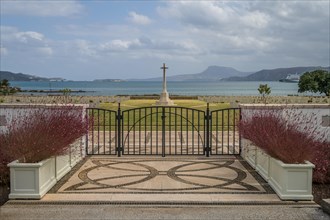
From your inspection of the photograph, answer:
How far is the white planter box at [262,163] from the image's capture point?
8531 millimetres

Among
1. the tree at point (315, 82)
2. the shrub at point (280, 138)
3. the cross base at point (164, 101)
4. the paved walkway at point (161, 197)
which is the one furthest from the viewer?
the tree at point (315, 82)

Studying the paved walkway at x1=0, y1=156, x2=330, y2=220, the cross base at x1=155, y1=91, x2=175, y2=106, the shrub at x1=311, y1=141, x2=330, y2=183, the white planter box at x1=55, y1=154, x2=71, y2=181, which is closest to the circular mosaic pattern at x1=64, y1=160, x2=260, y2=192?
the paved walkway at x1=0, y1=156, x2=330, y2=220

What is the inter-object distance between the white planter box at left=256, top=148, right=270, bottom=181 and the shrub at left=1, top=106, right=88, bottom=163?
3.76 metres

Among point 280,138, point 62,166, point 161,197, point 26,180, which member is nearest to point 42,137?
point 26,180

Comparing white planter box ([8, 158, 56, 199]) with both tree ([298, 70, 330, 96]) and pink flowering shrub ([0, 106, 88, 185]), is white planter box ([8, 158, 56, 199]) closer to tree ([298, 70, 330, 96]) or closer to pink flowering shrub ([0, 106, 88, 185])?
pink flowering shrub ([0, 106, 88, 185])

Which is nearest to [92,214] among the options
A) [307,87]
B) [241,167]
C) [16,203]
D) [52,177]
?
[16,203]

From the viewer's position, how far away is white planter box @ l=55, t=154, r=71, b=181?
852cm

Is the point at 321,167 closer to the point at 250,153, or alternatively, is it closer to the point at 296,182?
the point at 296,182

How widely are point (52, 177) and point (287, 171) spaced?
4.27 meters

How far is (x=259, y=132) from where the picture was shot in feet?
26.7

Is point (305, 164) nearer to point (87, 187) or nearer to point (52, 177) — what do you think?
point (87, 187)

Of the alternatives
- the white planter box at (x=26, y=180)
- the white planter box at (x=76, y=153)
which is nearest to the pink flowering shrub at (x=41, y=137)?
the white planter box at (x=26, y=180)

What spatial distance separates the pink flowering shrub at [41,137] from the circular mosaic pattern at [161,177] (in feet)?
2.87

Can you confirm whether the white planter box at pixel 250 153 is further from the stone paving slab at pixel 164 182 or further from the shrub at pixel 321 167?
the shrub at pixel 321 167
